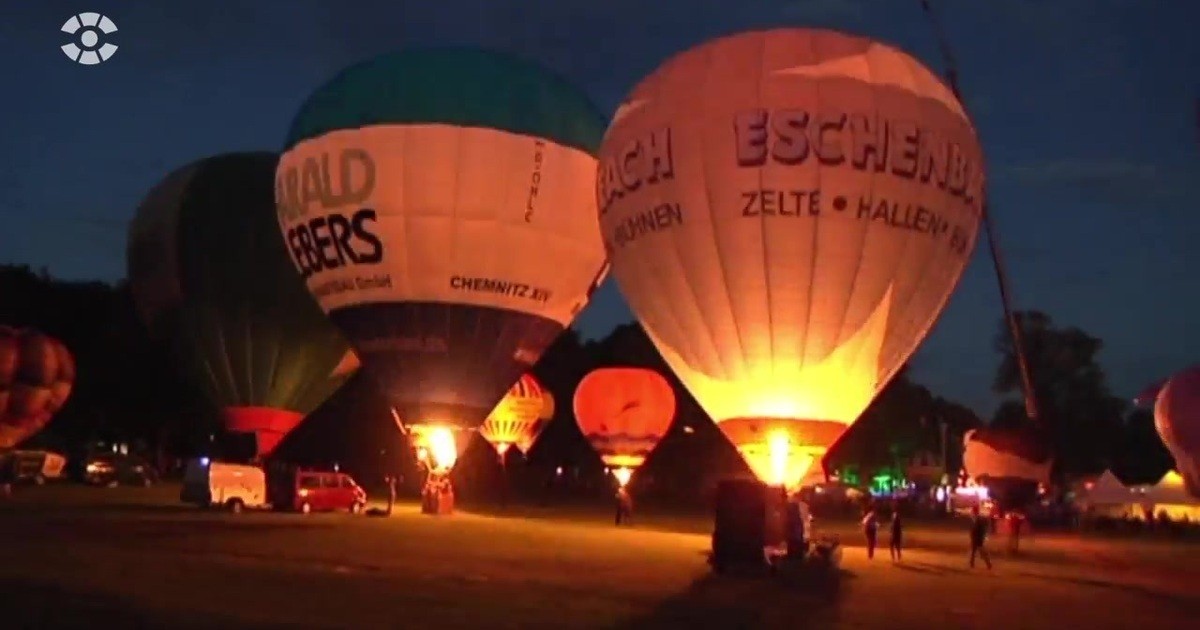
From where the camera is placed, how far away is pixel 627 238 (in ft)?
75.0

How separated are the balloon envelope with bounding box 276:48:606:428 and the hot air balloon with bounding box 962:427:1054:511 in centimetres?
1052

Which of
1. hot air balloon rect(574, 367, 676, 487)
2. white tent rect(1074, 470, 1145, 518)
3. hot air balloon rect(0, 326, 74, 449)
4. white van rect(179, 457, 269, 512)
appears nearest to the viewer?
white van rect(179, 457, 269, 512)

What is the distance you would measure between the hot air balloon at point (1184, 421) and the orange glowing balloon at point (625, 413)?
17.1 m

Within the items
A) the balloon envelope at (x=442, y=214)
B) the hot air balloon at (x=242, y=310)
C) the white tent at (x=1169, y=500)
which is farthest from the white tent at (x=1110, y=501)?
the balloon envelope at (x=442, y=214)

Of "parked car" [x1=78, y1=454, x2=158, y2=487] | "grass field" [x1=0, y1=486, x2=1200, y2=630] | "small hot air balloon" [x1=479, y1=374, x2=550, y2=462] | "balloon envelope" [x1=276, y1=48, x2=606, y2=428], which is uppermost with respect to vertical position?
"balloon envelope" [x1=276, y1=48, x2=606, y2=428]

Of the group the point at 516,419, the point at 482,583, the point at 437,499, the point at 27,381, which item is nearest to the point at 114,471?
the point at 27,381

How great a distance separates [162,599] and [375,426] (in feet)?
170

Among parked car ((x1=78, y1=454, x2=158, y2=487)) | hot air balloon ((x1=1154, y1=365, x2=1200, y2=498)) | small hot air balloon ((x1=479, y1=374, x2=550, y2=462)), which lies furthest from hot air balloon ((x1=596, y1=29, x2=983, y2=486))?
parked car ((x1=78, y1=454, x2=158, y2=487))

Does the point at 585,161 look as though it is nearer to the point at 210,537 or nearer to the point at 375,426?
the point at 210,537

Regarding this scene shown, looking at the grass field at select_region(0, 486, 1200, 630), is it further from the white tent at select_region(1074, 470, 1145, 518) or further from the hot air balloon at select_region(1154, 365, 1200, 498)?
the white tent at select_region(1074, 470, 1145, 518)

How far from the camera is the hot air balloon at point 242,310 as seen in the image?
109 ft

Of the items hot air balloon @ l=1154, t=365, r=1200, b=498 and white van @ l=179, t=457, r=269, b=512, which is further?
white van @ l=179, t=457, r=269, b=512

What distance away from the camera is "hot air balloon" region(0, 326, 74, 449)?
40.2 meters

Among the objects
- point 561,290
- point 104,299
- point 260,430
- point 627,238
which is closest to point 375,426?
point 104,299
